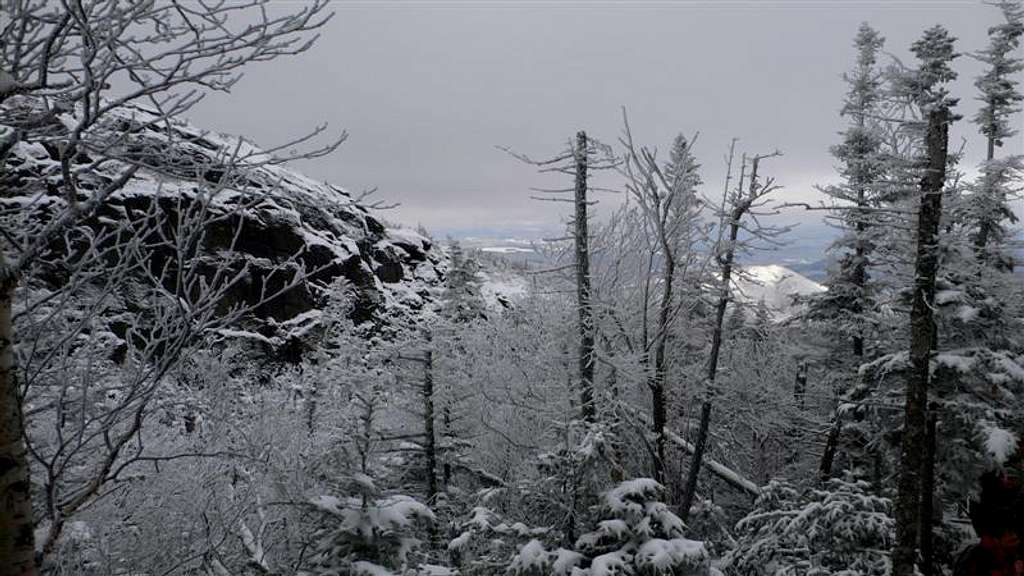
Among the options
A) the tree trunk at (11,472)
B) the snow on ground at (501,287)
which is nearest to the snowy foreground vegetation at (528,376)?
the tree trunk at (11,472)

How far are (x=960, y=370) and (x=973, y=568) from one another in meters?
3.68

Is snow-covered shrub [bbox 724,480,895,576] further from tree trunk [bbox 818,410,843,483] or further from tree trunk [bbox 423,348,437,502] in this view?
tree trunk [bbox 423,348,437,502]

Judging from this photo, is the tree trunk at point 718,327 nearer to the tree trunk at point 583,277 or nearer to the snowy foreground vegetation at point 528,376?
the snowy foreground vegetation at point 528,376

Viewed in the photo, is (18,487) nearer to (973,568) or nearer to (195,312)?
(195,312)

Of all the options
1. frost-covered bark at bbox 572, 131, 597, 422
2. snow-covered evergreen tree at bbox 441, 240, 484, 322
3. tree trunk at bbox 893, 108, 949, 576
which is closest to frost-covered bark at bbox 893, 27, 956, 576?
tree trunk at bbox 893, 108, 949, 576

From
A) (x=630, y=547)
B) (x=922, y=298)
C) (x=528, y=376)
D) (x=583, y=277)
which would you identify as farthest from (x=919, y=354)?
(x=528, y=376)

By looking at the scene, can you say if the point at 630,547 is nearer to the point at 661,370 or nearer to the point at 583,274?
the point at 661,370

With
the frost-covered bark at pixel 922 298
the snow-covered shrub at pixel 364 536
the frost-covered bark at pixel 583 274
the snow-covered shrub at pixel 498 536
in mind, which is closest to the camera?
the snow-covered shrub at pixel 364 536

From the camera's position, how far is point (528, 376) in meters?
22.9

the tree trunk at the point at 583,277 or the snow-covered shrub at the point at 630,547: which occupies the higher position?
the tree trunk at the point at 583,277

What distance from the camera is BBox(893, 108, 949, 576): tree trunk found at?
8336mm

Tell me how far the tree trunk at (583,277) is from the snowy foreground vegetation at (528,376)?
0.11m

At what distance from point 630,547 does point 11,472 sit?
5981mm

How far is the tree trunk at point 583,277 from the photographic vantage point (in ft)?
44.7
